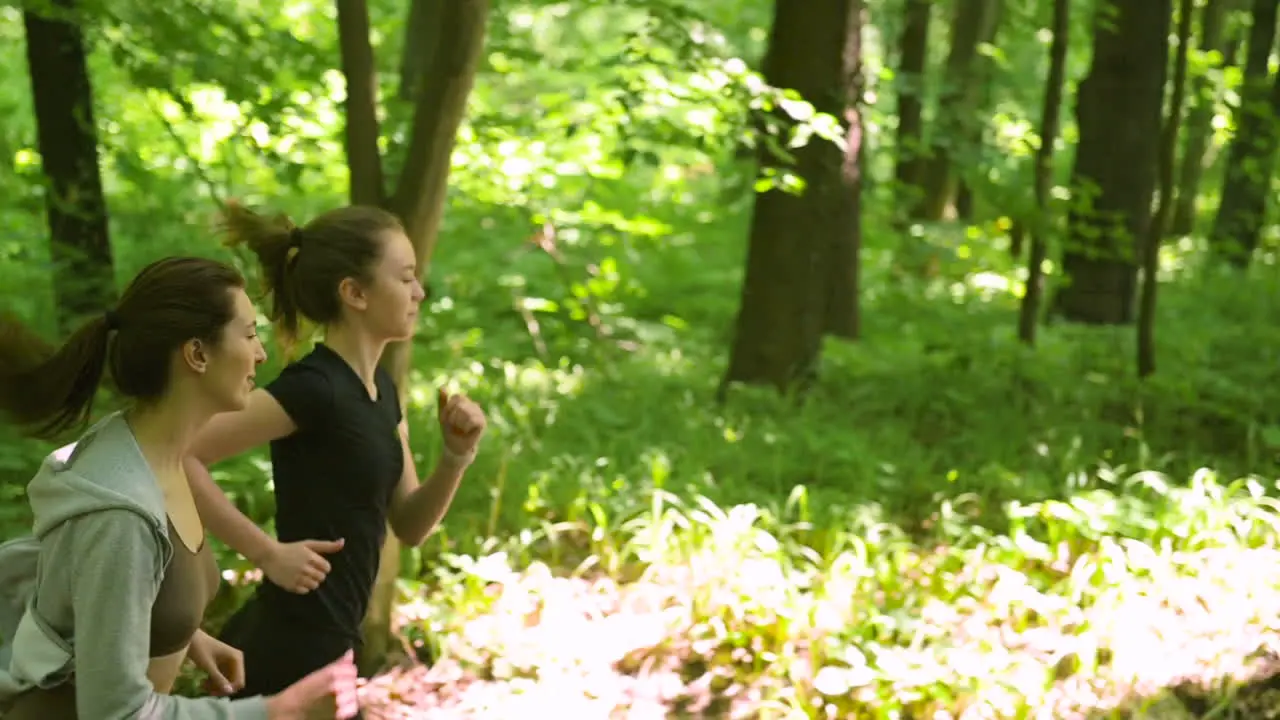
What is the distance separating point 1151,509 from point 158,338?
16.5 feet

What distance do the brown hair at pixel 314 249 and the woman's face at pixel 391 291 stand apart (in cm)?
2

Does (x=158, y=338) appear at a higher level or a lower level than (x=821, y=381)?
higher

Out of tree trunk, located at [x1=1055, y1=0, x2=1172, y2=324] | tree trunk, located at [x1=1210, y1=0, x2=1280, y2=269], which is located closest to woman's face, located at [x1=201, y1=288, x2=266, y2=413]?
tree trunk, located at [x1=1055, y1=0, x2=1172, y2=324]

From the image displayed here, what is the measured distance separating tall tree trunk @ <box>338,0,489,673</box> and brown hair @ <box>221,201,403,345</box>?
1.26 metres

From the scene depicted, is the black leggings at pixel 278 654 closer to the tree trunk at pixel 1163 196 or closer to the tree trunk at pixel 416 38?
the tree trunk at pixel 1163 196

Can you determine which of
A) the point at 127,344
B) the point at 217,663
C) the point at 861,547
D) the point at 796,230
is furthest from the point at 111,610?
the point at 796,230

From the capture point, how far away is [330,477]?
8.93ft

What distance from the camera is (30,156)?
8.38 m

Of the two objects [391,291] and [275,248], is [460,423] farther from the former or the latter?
[275,248]

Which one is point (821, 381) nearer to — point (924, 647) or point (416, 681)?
point (924, 647)

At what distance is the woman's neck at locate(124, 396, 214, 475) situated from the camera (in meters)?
1.98

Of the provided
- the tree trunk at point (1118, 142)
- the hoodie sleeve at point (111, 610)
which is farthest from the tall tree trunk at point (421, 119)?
the tree trunk at point (1118, 142)

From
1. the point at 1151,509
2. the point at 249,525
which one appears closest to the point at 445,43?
the point at 249,525

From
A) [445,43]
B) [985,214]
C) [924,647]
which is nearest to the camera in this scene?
[445,43]
